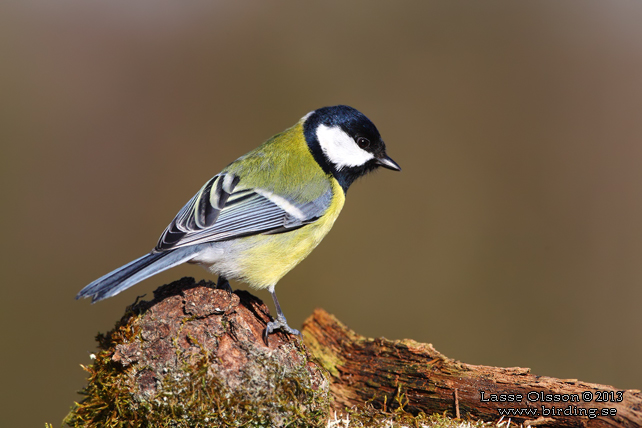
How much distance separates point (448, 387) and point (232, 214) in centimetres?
108

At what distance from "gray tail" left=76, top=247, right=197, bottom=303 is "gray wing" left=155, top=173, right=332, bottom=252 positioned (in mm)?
37

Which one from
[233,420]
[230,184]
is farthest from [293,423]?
[230,184]

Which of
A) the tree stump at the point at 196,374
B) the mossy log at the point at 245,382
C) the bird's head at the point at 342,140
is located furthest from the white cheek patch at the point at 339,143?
the tree stump at the point at 196,374

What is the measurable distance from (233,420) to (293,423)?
185 mm

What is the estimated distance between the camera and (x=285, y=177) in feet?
6.73

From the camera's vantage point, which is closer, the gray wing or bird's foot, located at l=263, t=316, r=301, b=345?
bird's foot, located at l=263, t=316, r=301, b=345

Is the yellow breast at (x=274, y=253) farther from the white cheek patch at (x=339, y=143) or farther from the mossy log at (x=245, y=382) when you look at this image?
the white cheek patch at (x=339, y=143)

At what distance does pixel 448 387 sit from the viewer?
1.68 meters

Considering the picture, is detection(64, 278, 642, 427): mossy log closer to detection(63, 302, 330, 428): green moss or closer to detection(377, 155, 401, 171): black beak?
detection(63, 302, 330, 428): green moss

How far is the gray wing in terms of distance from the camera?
A: 1761mm

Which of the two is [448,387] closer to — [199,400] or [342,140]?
[199,400]

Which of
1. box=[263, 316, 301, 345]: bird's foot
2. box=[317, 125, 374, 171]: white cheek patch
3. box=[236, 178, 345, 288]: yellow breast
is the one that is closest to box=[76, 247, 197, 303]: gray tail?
box=[236, 178, 345, 288]: yellow breast

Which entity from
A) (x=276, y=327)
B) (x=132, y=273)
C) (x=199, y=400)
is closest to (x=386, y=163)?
(x=276, y=327)

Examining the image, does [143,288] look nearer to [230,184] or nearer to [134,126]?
[134,126]
